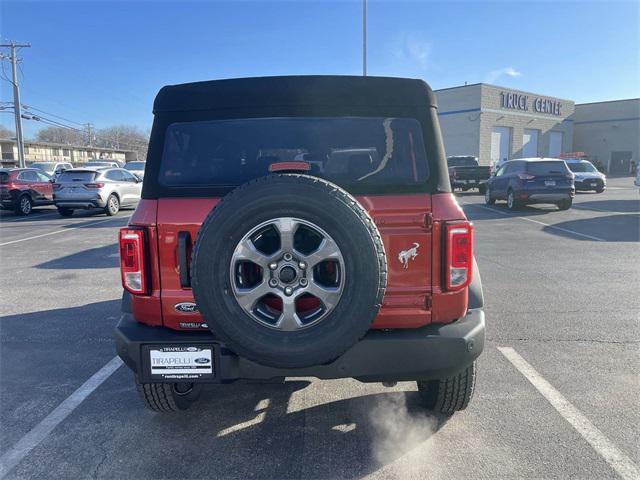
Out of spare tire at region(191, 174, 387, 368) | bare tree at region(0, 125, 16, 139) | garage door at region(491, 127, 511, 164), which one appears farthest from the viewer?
bare tree at region(0, 125, 16, 139)

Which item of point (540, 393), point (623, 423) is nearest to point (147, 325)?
point (540, 393)

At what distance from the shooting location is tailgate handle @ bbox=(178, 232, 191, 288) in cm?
248

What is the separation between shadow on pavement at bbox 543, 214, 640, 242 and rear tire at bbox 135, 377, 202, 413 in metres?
9.58

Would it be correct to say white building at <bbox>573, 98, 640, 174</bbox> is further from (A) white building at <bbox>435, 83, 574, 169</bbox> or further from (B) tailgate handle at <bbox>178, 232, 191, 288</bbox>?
(B) tailgate handle at <bbox>178, 232, 191, 288</bbox>

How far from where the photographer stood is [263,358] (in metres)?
2.25

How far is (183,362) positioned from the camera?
243 cm

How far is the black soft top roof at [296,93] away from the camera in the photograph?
2.72 m

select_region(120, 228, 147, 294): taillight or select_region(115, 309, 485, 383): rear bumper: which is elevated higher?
select_region(120, 228, 147, 294): taillight

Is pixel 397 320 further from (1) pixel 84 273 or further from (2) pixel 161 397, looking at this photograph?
(1) pixel 84 273

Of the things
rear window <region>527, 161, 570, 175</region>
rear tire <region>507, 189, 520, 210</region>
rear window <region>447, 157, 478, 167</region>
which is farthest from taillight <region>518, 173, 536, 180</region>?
rear window <region>447, 157, 478, 167</region>

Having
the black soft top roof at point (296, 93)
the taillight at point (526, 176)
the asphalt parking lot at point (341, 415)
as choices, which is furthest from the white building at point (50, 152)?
the black soft top roof at point (296, 93)

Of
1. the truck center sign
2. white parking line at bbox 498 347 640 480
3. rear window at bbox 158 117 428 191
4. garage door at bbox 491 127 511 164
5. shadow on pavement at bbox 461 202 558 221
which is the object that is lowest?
white parking line at bbox 498 347 640 480

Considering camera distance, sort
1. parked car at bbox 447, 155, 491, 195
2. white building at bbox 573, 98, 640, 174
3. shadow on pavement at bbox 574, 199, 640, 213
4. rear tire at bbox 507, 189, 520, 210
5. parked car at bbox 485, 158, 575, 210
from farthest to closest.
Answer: white building at bbox 573, 98, 640, 174, parked car at bbox 447, 155, 491, 195, shadow on pavement at bbox 574, 199, 640, 213, rear tire at bbox 507, 189, 520, 210, parked car at bbox 485, 158, 575, 210

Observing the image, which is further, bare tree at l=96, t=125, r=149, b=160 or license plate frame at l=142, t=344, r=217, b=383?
bare tree at l=96, t=125, r=149, b=160
